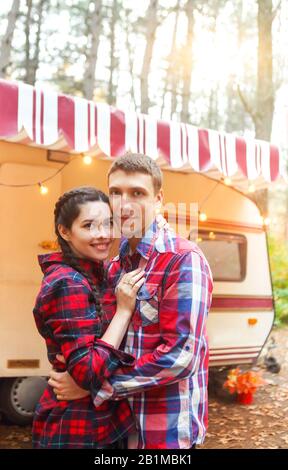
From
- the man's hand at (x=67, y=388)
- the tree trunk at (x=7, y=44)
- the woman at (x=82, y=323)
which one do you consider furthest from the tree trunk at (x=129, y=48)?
the man's hand at (x=67, y=388)

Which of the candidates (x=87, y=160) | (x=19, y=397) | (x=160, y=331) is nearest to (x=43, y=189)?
(x=87, y=160)

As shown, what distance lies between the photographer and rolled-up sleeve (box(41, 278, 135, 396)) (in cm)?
179

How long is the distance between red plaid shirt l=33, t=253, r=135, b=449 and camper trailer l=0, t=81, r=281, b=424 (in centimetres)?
245

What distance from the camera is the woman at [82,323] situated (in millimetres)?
1815

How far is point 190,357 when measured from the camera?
181 centimetres

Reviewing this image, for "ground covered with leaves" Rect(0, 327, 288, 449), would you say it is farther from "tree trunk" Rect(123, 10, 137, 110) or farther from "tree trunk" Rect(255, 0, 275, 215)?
"tree trunk" Rect(123, 10, 137, 110)

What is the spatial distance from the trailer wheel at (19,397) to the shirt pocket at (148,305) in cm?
371

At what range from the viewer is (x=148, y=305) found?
75.6 inches

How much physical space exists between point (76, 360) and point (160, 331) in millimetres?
333

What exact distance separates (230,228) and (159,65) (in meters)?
19.5

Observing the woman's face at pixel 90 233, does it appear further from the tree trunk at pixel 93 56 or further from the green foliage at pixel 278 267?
the green foliage at pixel 278 267
